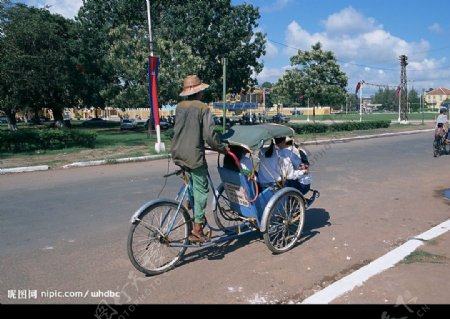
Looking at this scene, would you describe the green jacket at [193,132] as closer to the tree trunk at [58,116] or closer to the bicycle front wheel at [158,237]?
the bicycle front wheel at [158,237]

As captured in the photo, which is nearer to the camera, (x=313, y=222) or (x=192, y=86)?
(x=192, y=86)

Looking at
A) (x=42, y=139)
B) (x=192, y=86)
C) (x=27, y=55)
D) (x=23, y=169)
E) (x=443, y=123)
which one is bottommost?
(x=23, y=169)

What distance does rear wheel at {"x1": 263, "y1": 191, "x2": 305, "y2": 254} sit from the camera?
4504mm

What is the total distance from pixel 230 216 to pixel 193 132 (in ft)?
5.18

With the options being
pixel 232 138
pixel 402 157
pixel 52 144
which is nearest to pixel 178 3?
pixel 52 144

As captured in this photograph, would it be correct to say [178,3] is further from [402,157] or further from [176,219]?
[176,219]

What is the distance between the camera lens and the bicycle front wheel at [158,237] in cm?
391

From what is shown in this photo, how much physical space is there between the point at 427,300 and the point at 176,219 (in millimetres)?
2513

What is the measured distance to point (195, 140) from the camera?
408cm

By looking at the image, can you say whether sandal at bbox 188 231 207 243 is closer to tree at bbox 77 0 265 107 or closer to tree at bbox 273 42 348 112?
tree at bbox 77 0 265 107

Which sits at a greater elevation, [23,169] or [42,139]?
[42,139]

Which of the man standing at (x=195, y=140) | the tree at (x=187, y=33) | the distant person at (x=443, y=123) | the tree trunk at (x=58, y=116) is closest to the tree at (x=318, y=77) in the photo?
the tree at (x=187, y=33)

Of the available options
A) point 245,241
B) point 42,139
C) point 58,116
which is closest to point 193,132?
point 245,241

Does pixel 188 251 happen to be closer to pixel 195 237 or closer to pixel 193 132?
pixel 195 237
